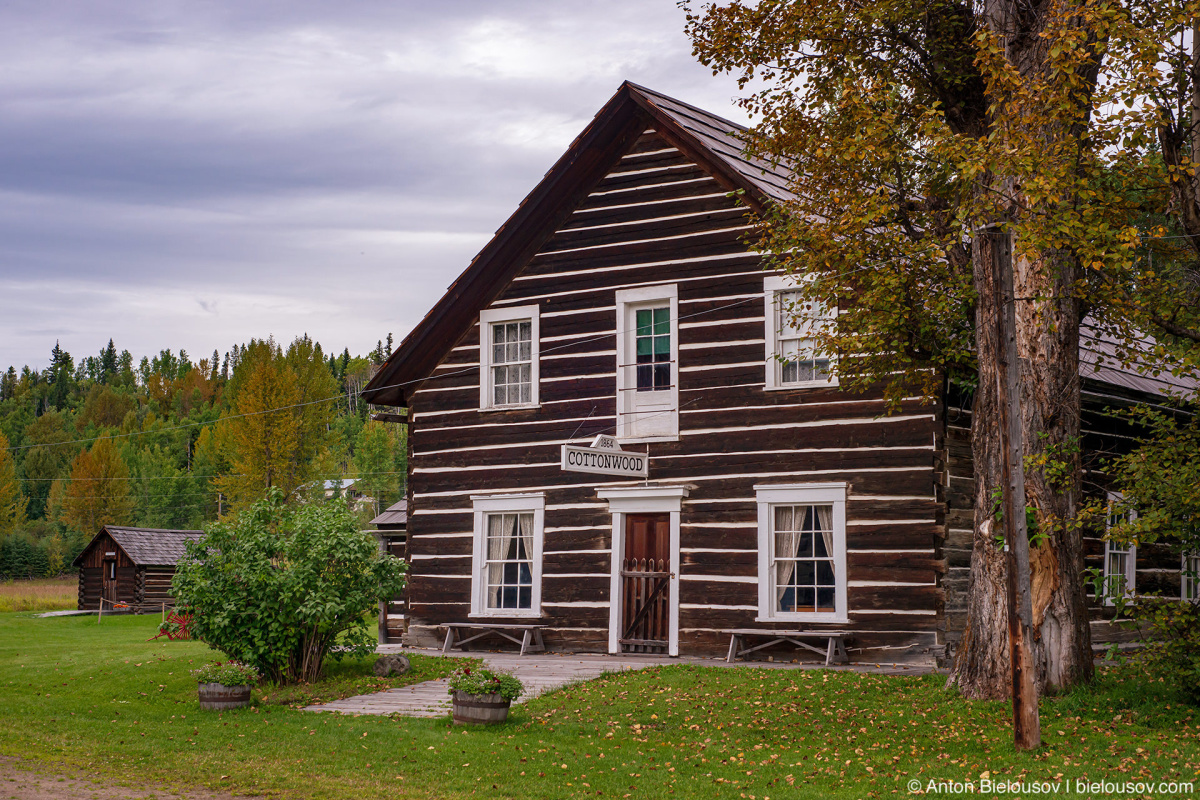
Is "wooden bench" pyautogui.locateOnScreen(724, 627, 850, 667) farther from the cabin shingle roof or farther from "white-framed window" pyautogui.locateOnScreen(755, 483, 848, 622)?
the cabin shingle roof

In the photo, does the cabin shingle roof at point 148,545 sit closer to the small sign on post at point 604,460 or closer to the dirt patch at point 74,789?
the small sign on post at point 604,460

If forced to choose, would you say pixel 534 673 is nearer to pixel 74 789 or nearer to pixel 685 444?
pixel 685 444

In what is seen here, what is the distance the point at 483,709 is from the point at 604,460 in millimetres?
4898

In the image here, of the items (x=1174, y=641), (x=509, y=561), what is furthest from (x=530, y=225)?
(x=1174, y=641)

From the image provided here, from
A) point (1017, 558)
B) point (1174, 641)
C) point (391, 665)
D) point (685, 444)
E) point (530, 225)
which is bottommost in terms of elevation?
point (391, 665)

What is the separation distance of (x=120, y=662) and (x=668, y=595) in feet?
33.3

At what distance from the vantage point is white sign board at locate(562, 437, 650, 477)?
15.5m

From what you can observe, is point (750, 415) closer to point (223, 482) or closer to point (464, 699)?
point (464, 699)

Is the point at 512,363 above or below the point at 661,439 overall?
above

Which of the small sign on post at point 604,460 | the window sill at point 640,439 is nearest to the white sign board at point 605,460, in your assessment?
the small sign on post at point 604,460

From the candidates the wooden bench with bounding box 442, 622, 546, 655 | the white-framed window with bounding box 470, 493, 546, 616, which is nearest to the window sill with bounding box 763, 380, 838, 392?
the white-framed window with bounding box 470, 493, 546, 616

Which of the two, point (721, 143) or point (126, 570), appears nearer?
point (721, 143)

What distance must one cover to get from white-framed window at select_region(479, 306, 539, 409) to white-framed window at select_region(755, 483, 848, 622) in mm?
4987

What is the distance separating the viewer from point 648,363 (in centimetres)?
1841
